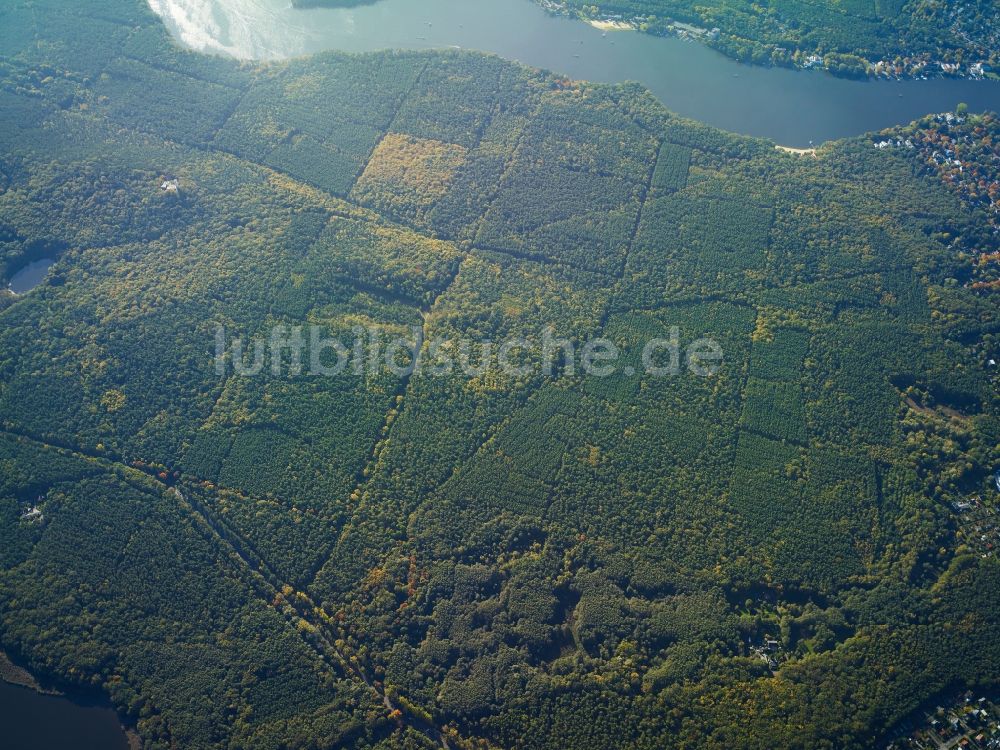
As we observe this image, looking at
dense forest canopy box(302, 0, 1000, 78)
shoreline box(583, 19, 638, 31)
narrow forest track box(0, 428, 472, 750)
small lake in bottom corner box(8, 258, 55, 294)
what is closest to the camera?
narrow forest track box(0, 428, 472, 750)

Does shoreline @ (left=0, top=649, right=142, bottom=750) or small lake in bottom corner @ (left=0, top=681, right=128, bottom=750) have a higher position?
shoreline @ (left=0, top=649, right=142, bottom=750)

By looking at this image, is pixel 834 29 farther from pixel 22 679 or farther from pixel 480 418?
pixel 22 679

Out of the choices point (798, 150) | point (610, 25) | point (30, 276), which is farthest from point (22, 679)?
point (610, 25)

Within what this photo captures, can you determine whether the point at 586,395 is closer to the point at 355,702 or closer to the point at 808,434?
the point at 808,434

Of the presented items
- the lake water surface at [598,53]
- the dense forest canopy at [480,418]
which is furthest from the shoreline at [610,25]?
the dense forest canopy at [480,418]

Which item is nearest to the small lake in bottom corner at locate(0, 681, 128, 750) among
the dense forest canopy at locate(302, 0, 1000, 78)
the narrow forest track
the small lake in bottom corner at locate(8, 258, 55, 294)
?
the narrow forest track

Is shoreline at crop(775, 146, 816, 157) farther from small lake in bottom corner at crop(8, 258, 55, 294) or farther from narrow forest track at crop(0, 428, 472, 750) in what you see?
small lake in bottom corner at crop(8, 258, 55, 294)

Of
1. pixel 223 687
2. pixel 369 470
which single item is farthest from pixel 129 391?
pixel 223 687

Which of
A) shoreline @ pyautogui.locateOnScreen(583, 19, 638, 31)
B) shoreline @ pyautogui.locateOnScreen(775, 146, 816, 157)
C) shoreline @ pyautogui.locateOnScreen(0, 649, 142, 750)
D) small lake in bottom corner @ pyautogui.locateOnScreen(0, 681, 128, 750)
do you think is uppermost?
shoreline @ pyautogui.locateOnScreen(583, 19, 638, 31)
